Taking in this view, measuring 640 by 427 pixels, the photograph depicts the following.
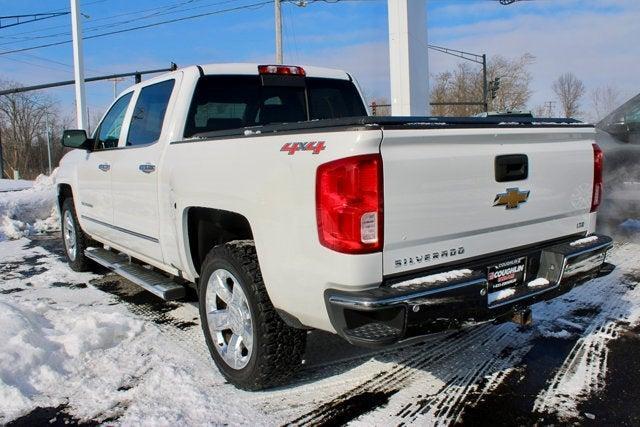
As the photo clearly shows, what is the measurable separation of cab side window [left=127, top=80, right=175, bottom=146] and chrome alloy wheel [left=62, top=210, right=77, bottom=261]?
228 centimetres

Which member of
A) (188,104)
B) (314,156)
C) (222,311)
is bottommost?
(222,311)

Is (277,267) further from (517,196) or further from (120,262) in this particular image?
(120,262)

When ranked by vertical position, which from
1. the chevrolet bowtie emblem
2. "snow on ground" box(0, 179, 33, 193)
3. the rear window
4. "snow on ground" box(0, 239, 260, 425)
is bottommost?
"snow on ground" box(0, 239, 260, 425)

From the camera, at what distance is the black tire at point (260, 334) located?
3061mm

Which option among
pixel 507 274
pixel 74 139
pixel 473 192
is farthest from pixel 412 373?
pixel 74 139

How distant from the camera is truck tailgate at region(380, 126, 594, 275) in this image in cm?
263

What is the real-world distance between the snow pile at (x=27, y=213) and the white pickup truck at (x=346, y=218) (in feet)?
20.5

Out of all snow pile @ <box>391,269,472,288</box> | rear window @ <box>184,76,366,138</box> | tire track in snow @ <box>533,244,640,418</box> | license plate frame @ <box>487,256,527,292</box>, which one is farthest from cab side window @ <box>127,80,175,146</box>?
tire track in snow @ <box>533,244,640,418</box>

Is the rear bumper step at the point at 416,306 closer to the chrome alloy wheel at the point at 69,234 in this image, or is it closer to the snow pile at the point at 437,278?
the snow pile at the point at 437,278

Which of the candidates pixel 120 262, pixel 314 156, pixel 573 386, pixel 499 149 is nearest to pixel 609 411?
pixel 573 386

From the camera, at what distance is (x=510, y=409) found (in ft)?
10.1

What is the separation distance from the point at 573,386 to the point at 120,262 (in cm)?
398

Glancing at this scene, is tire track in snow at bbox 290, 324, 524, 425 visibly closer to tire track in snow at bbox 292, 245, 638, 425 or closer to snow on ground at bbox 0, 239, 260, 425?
tire track in snow at bbox 292, 245, 638, 425

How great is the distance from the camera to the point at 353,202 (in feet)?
8.29
